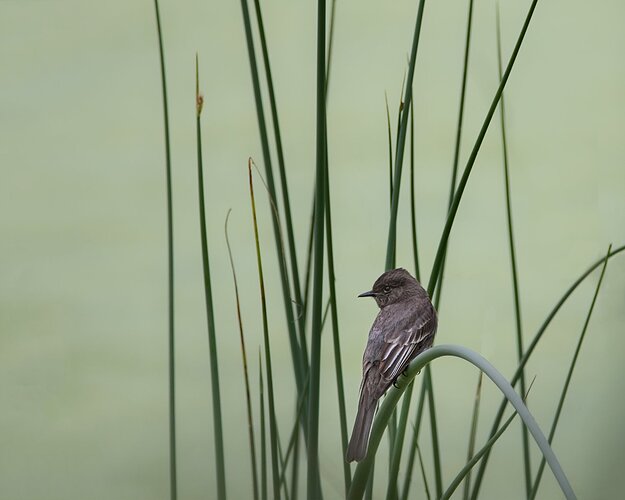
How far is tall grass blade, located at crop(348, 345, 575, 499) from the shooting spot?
609 millimetres

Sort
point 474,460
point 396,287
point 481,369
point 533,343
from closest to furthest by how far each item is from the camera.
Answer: point 481,369 → point 474,460 → point 533,343 → point 396,287

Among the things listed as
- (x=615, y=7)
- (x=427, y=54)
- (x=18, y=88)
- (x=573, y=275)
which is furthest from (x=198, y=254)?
(x=615, y=7)

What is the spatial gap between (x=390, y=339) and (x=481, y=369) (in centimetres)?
39

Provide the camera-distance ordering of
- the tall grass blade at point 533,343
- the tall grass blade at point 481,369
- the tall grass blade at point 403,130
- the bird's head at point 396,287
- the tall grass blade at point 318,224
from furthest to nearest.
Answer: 1. the bird's head at point 396,287
2. the tall grass blade at point 533,343
3. the tall grass blade at point 403,130
4. the tall grass blade at point 318,224
5. the tall grass blade at point 481,369

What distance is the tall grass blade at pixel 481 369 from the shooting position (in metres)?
0.61

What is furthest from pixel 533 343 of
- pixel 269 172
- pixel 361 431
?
pixel 269 172

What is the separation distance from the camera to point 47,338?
1771 millimetres

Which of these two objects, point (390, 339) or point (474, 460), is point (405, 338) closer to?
point (390, 339)

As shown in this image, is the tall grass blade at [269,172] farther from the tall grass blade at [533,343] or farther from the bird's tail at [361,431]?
the tall grass blade at [533,343]

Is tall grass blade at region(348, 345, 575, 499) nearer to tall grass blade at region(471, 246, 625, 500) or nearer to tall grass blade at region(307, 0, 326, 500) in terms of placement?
tall grass blade at region(307, 0, 326, 500)

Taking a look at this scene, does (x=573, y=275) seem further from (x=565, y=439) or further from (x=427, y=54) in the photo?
(x=427, y=54)

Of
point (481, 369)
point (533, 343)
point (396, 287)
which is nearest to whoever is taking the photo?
point (481, 369)

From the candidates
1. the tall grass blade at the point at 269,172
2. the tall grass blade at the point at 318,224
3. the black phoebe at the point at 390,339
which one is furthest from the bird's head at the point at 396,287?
the tall grass blade at the point at 318,224

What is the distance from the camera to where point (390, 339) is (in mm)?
1055
